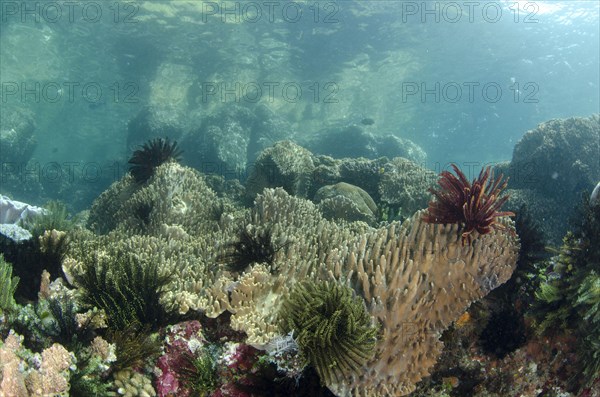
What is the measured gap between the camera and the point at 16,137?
104 feet

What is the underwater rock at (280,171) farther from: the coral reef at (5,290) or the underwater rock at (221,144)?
the underwater rock at (221,144)

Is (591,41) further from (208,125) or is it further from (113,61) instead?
(113,61)

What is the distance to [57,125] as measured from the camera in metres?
72.9

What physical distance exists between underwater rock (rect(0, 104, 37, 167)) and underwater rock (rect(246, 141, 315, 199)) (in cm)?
2936

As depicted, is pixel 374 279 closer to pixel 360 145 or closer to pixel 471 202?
pixel 471 202

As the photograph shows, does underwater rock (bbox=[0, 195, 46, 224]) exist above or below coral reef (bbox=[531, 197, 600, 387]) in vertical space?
below

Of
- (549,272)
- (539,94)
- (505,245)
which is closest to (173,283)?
(505,245)

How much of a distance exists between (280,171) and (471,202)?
7363 mm

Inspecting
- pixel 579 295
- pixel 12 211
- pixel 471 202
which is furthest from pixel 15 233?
pixel 579 295

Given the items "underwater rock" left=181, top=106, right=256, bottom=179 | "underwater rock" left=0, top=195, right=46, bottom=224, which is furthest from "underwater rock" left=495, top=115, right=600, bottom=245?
"underwater rock" left=181, top=106, right=256, bottom=179

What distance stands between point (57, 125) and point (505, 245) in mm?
86194

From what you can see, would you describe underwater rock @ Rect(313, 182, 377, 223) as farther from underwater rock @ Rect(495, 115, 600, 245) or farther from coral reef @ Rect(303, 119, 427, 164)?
coral reef @ Rect(303, 119, 427, 164)

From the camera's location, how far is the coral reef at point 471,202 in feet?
12.8

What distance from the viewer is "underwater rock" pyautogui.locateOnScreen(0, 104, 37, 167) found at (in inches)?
1216
